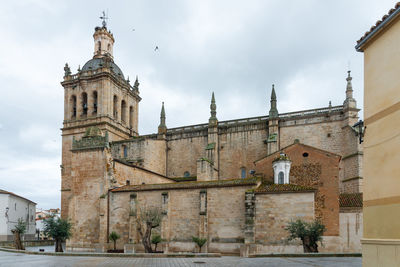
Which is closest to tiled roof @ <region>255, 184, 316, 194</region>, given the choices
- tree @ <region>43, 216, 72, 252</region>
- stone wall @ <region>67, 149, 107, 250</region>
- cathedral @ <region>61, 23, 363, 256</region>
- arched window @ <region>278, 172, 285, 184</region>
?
cathedral @ <region>61, 23, 363, 256</region>

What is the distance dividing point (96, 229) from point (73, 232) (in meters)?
2.34

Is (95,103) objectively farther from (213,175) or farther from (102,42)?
(213,175)

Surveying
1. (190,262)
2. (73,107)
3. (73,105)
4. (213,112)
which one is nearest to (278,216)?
(190,262)

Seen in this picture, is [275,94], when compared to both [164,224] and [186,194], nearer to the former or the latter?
[186,194]

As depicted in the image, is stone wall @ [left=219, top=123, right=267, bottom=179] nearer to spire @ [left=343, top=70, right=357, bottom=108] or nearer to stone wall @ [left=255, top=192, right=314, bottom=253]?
spire @ [left=343, top=70, right=357, bottom=108]

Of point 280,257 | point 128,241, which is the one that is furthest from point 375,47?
point 128,241

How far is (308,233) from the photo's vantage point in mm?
Result: 20719

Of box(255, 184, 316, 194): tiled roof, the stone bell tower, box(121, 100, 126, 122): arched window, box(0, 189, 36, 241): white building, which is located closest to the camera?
box(255, 184, 316, 194): tiled roof

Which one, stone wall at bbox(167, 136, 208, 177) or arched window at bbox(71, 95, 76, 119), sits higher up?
arched window at bbox(71, 95, 76, 119)

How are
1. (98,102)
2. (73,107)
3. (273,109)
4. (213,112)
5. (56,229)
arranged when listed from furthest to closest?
(73,107), (98,102), (213,112), (273,109), (56,229)

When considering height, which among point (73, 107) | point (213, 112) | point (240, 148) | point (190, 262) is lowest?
point (190, 262)

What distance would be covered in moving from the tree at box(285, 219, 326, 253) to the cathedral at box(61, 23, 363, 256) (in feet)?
5.69

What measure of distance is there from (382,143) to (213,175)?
89.7ft

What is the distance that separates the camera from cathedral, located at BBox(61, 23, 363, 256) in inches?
938
